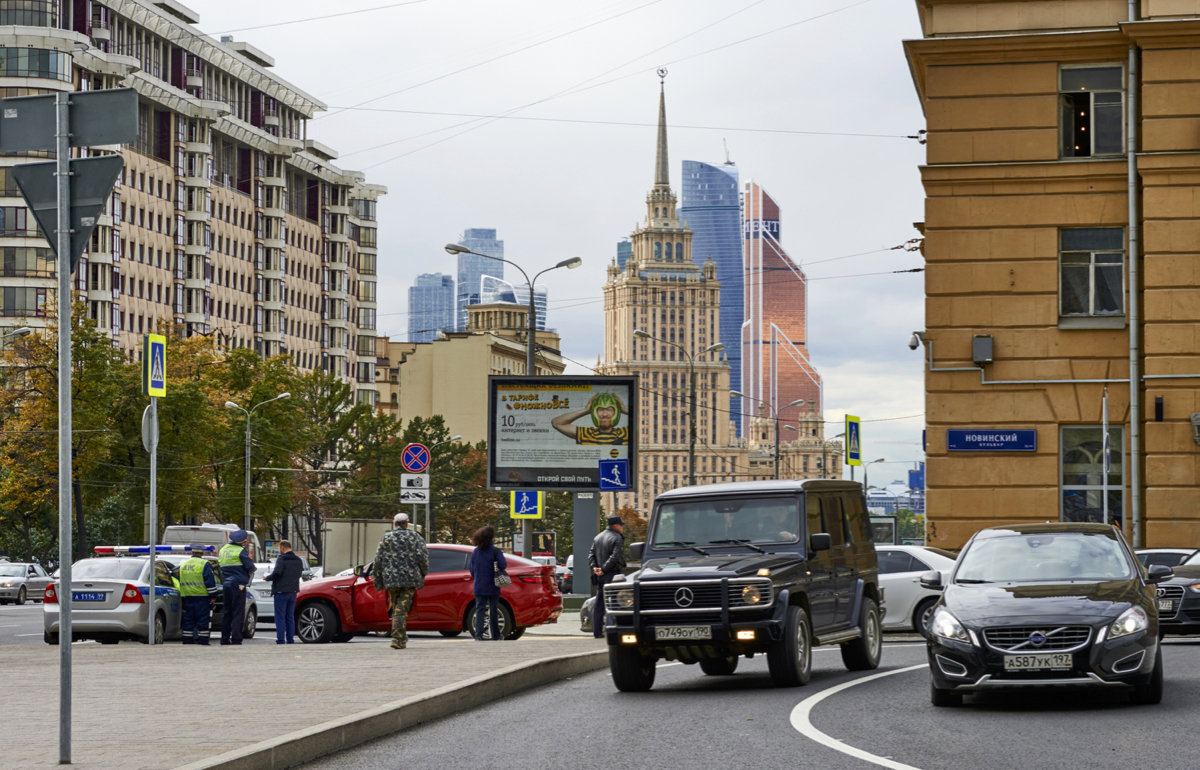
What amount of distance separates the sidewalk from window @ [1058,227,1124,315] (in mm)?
13608

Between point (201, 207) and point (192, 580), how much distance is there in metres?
103

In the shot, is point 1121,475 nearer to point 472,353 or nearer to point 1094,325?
point 1094,325

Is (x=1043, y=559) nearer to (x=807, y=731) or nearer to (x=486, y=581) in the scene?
(x=807, y=731)

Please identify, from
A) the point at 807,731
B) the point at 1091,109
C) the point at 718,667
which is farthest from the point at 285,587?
the point at 1091,109

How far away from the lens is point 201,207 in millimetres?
125000

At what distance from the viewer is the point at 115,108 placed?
9.98m

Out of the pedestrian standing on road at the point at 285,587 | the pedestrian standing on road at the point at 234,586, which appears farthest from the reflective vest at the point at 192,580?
the pedestrian standing on road at the point at 285,587

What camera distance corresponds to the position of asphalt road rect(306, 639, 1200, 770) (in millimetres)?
10867

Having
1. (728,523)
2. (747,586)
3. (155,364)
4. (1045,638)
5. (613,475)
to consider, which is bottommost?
(1045,638)

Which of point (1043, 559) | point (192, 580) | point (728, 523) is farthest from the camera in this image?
point (192, 580)

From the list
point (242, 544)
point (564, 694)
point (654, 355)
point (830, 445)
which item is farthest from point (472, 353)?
point (564, 694)

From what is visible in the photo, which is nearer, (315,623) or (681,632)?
(681,632)

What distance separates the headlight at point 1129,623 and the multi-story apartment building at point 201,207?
82.2 meters

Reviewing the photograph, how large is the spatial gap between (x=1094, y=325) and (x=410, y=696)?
21.1 meters
